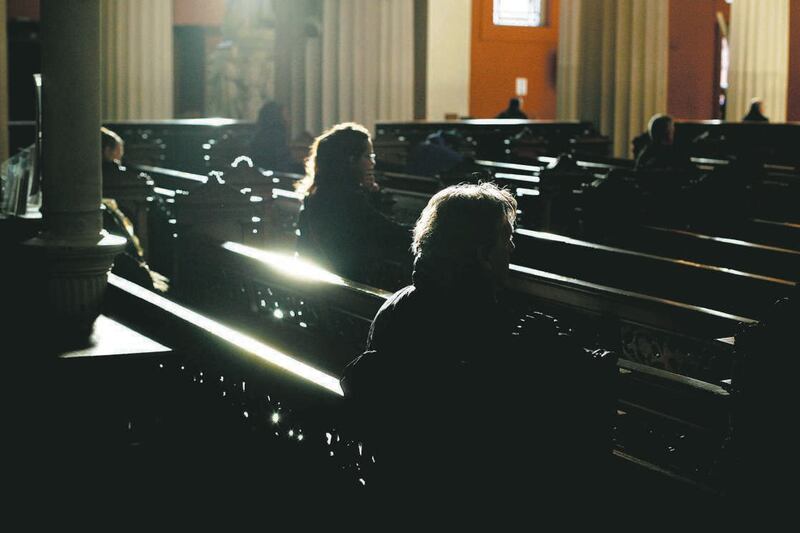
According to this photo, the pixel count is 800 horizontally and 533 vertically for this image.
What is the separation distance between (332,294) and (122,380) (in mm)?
1257

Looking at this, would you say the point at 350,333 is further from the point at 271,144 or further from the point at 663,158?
the point at 271,144

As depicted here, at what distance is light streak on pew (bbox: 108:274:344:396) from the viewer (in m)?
3.38

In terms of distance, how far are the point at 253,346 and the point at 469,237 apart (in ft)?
4.04

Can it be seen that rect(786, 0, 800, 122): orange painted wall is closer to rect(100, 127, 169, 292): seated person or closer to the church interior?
the church interior

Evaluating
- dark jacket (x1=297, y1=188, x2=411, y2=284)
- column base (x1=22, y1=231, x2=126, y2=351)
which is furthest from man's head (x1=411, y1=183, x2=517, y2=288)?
dark jacket (x1=297, y1=188, x2=411, y2=284)

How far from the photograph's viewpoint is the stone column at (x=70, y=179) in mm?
4688

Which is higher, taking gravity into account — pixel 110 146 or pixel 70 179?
pixel 110 146

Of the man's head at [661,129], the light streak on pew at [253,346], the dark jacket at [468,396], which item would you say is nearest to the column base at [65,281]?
the light streak on pew at [253,346]

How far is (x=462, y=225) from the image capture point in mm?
2809

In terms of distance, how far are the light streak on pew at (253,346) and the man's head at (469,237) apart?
1.90 ft

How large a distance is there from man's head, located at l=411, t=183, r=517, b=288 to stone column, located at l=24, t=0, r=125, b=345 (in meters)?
2.28

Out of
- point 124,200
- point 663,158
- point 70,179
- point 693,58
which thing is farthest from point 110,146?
point 693,58

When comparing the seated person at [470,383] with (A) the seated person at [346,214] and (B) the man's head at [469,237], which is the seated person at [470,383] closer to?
(B) the man's head at [469,237]

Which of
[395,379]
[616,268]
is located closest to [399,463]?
[395,379]
